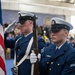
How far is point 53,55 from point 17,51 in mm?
826

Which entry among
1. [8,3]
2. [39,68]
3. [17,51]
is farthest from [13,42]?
[8,3]

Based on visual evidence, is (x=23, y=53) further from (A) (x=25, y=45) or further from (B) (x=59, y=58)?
(B) (x=59, y=58)

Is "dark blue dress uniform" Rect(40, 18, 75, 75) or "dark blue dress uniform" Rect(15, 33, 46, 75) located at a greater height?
"dark blue dress uniform" Rect(40, 18, 75, 75)

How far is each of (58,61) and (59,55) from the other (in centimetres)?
6

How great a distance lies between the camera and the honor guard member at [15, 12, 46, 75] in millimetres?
2883

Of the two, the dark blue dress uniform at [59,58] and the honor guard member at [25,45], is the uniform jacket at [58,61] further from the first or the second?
the honor guard member at [25,45]

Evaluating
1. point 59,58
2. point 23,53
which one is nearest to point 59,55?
point 59,58

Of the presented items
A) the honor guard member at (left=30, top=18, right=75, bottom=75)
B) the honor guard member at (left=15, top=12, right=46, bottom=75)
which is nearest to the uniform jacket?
the honor guard member at (left=30, top=18, right=75, bottom=75)

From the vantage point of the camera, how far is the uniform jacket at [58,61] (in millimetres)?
2170

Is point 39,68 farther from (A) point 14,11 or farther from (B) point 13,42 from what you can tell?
(A) point 14,11

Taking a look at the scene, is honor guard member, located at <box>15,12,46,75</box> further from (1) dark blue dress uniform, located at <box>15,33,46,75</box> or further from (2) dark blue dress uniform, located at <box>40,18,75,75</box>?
(2) dark blue dress uniform, located at <box>40,18,75,75</box>

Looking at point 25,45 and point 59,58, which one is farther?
point 25,45

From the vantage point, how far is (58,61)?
2.28 m

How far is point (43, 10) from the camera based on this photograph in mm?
15172
